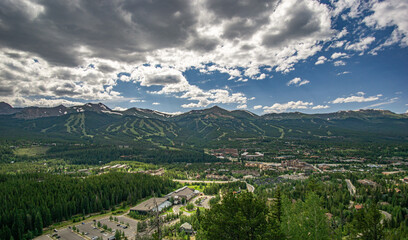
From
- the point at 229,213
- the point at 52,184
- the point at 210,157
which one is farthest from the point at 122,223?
the point at 210,157

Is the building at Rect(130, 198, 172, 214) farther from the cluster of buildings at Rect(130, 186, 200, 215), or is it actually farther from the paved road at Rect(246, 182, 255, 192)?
the paved road at Rect(246, 182, 255, 192)

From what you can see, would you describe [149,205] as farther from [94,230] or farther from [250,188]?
[250,188]

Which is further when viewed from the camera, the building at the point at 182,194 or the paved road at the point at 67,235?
the building at the point at 182,194

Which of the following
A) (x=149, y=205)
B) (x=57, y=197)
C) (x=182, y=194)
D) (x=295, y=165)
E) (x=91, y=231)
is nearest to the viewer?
(x=91, y=231)

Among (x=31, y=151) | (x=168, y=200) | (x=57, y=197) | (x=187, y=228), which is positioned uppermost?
(x=31, y=151)

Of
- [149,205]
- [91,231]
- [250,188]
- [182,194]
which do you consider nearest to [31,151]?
[149,205]

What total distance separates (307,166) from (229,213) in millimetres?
111015

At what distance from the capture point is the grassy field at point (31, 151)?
141812 mm

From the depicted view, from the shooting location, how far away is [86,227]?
48781mm

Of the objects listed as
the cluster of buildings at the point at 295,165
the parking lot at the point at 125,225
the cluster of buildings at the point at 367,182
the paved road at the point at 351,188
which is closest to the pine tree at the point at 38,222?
the parking lot at the point at 125,225

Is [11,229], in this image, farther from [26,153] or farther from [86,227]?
[26,153]

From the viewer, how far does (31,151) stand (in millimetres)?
150000

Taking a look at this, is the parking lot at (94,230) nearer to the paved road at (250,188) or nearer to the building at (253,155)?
the paved road at (250,188)

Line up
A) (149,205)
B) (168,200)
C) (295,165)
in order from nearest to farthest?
(149,205), (168,200), (295,165)
